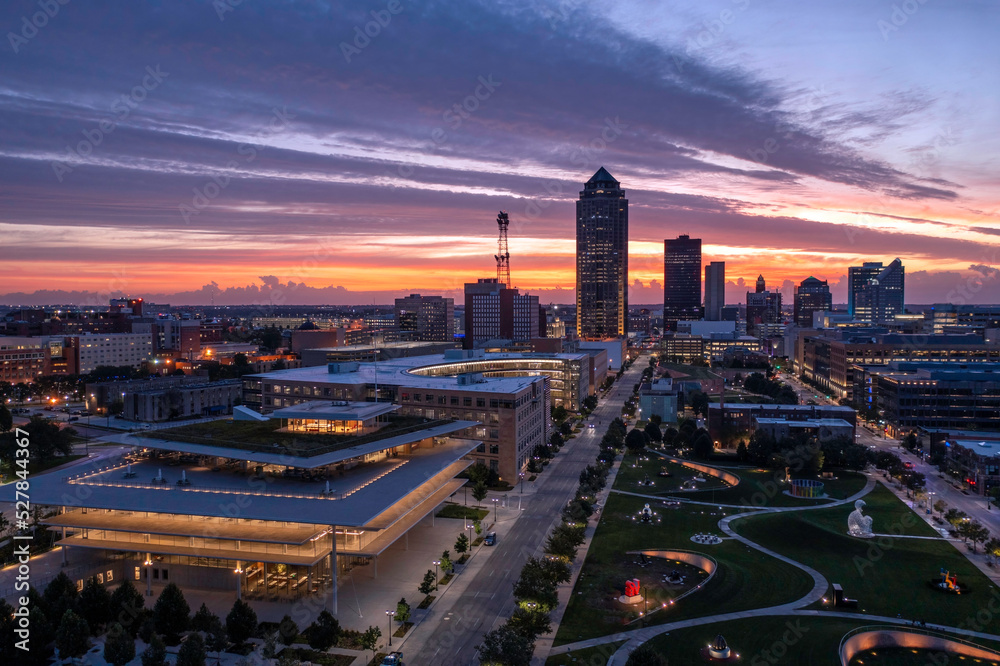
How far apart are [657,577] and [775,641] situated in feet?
32.4

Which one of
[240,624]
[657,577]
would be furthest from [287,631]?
[657,577]

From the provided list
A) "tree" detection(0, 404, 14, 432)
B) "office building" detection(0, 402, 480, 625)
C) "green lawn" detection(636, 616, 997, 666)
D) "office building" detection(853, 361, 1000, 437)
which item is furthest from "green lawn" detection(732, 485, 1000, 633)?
"tree" detection(0, 404, 14, 432)

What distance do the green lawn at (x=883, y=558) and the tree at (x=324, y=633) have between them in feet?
101

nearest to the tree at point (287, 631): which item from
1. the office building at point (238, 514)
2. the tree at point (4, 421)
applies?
the office building at point (238, 514)

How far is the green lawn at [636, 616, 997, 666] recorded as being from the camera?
33.2 m

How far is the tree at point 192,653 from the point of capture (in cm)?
2984

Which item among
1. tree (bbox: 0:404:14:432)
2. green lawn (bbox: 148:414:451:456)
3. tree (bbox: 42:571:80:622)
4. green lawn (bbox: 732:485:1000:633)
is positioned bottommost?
green lawn (bbox: 732:485:1000:633)

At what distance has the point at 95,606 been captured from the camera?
115 ft

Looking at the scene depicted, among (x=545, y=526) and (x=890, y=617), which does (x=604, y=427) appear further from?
(x=890, y=617)

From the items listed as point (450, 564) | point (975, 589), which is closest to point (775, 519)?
point (975, 589)

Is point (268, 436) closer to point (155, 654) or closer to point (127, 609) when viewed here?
point (127, 609)

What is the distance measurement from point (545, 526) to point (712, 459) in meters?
34.4

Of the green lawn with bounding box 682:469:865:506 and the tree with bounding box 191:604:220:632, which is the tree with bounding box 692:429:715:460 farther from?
the tree with bounding box 191:604:220:632

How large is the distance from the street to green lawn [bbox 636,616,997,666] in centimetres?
984
